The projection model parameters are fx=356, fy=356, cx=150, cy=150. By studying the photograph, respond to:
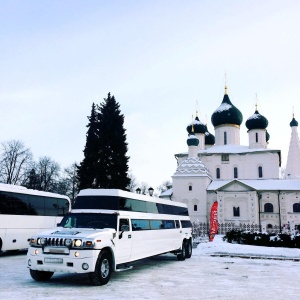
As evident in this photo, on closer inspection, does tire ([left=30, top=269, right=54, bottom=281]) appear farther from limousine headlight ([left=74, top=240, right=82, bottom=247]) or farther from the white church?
the white church

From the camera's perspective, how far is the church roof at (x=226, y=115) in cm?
5447

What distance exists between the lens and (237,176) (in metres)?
52.8

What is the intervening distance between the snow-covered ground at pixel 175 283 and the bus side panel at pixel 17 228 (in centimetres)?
259

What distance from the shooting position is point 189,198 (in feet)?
161

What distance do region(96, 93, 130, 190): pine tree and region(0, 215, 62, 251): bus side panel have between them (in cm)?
1841

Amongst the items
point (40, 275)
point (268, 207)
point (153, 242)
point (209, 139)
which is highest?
point (209, 139)

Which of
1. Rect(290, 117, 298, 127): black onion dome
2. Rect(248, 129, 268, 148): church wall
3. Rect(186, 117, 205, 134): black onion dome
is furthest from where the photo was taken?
Rect(186, 117, 205, 134): black onion dome

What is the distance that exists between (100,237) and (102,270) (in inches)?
34.0

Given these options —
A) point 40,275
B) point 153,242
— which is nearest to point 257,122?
point 153,242

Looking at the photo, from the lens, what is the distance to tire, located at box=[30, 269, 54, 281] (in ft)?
30.7

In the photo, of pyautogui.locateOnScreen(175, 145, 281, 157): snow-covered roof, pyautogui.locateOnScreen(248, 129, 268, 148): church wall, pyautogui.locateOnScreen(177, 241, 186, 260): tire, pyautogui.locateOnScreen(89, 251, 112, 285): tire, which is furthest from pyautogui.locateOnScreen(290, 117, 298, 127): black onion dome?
pyautogui.locateOnScreen(89, 251, 112, 285): tire

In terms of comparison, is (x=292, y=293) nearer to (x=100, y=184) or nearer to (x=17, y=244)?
(x=17, y=244)

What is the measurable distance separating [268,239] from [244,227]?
74.4 feet

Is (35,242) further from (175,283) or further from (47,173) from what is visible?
(47,173)
